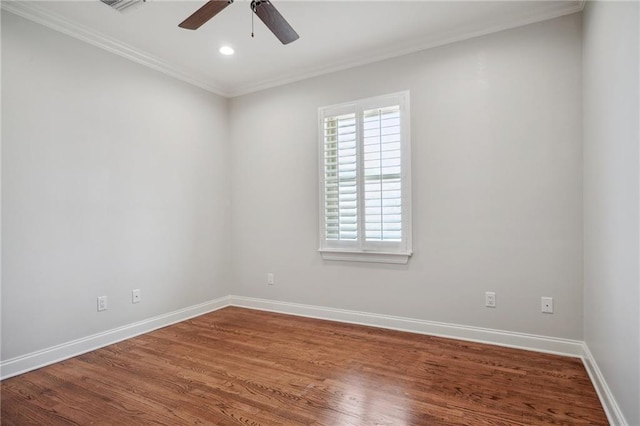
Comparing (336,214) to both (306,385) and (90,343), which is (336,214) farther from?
(90,343)

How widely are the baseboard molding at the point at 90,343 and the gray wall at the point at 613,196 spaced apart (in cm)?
367

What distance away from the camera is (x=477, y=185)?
10.1 ft

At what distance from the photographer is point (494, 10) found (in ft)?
9.27

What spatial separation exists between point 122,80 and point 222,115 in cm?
132

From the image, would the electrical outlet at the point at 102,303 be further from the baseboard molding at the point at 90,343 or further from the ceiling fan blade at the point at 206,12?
the ceiling fan blade at the point at 206,12

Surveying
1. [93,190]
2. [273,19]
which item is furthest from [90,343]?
[273,19]

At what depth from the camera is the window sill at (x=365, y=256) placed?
3400mm

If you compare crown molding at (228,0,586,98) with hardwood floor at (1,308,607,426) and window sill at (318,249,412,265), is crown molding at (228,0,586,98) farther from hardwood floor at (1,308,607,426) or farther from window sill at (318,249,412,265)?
hardwood floor at (1,308,607,426)

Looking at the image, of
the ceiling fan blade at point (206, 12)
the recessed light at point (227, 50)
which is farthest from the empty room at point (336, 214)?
the recessed light at point (227, 50)

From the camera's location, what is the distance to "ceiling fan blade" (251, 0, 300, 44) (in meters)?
2.12

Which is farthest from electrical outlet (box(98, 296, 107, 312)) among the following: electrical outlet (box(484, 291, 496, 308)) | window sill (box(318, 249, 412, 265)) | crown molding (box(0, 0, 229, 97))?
electrical outlet (box(484, 291, 496, 308))

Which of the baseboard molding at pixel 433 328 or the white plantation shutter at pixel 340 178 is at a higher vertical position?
the white plantation shutter at pixel 340 178

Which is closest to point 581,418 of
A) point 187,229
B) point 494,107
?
point 494,107

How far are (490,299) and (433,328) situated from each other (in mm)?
580
